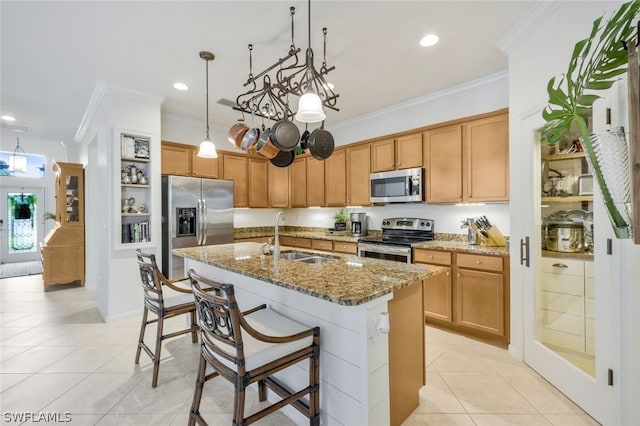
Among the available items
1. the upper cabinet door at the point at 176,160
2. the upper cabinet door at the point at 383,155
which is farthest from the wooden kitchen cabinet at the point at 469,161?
the upper cabinet door at the point at 176,160

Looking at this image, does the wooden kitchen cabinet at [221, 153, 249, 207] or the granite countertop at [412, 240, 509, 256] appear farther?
the wooden kitchen cabinet at [221, 153, 249, 207]

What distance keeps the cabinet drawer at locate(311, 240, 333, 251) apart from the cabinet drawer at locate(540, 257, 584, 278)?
2.61 meters

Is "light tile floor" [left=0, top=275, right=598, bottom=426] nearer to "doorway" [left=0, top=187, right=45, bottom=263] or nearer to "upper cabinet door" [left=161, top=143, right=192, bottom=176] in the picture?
"upper cabinet door" [left=161, top=143, right=192, bottom=176]

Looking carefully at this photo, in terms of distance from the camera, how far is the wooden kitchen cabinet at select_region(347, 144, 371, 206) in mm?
4285

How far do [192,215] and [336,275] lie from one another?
3.15m

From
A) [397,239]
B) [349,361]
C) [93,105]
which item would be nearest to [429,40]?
[397,239]

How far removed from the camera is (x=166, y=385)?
222 centimetres

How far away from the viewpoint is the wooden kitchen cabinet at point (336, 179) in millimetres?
4590

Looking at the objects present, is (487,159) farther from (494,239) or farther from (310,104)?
(310,104)

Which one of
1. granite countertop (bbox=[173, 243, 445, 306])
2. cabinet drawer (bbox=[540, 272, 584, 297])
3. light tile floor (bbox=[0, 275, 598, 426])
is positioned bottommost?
light tile floor (bbox=[0, 275, 598, 426])

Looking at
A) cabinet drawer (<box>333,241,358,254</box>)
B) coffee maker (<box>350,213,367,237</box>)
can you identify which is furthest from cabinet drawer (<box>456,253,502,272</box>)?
coffee maker (<box>350,213,367,237</box>)

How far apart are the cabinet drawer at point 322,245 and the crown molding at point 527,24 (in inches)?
120

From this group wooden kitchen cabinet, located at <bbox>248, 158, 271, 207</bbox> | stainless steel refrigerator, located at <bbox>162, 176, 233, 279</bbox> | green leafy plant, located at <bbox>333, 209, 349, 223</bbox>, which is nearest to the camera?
stainless steel refrigerator, located at <bbox>162, 176, 233, 279</bbox>

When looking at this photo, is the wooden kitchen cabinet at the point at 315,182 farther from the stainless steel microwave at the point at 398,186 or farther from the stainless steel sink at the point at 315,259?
the stainless steel sink at the point at 315,259
